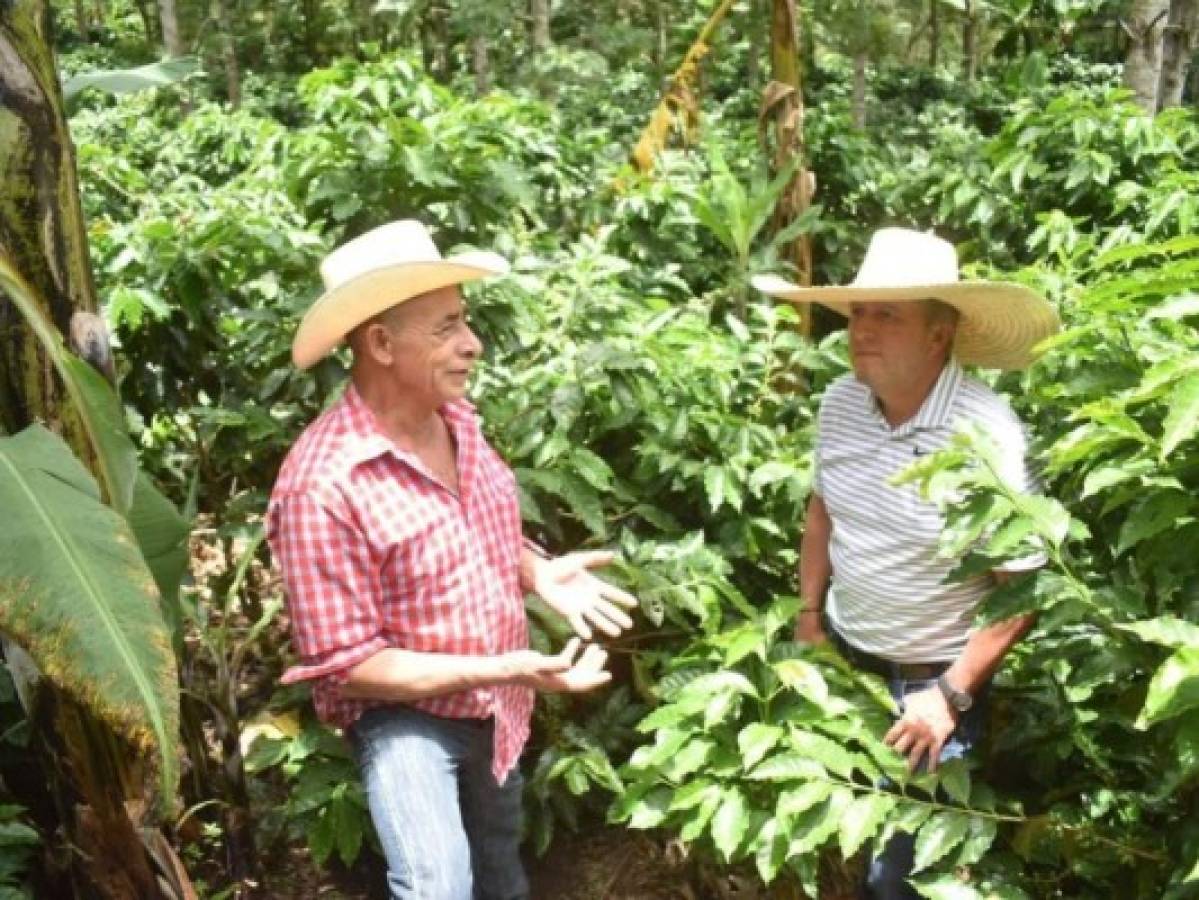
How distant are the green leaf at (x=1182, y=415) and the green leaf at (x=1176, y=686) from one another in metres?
0.32

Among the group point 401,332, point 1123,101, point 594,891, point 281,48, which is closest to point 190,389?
point 401,332

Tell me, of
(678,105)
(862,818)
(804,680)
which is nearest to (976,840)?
(862,818)

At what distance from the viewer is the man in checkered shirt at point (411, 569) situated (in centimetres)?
230

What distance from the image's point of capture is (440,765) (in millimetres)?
2473

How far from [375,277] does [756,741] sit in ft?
4.10

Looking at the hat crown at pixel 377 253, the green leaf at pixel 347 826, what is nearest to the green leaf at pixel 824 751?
the green leaf at pixel 347 826

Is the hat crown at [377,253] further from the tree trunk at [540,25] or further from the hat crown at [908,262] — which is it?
the tree trunk at [540,25]

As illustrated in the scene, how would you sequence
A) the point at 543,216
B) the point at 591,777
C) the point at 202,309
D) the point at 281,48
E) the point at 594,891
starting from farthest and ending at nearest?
the point at 281,48, the point at 543,216, the point at 202,309, the point at 594,891, the point at 591,777

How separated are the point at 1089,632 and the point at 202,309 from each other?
9.27 ft

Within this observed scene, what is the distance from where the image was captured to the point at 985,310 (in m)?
2.64

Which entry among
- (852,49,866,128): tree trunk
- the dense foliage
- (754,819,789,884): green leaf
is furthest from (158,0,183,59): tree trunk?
(754,819,789,884): green leaf

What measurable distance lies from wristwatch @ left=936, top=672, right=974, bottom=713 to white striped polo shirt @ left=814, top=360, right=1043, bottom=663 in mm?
121

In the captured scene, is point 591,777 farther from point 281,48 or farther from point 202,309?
point 281,48

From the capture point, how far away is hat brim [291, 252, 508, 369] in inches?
94.1
